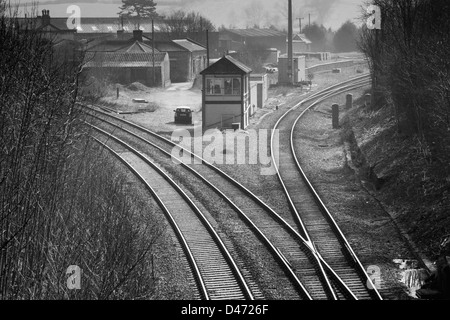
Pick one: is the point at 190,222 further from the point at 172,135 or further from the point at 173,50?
the point at 173,50

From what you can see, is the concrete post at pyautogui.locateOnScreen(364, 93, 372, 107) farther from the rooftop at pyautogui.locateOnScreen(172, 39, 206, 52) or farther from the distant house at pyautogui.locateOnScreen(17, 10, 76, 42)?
the rooftop at pyautogui.locateOnScreen(172, 39, 206, 52)

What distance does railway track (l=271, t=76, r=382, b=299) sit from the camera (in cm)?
1286

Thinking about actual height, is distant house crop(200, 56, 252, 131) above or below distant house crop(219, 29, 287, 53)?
below

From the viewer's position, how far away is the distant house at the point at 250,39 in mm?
91562

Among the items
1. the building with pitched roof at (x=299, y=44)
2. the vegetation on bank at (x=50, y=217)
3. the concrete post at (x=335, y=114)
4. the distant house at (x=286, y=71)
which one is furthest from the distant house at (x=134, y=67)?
the building with pitched roof at (x=299, y=44)

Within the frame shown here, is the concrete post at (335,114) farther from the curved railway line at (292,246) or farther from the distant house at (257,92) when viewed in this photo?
the curved railway line at (292,246)

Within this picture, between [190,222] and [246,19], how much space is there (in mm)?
178967

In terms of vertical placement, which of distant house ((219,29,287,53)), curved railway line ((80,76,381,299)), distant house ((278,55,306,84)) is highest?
distant house ((219,29,287,53))

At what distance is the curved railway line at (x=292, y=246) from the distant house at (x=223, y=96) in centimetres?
792

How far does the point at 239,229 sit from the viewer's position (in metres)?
16.3

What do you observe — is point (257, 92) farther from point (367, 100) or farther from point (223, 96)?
point (223, 96)

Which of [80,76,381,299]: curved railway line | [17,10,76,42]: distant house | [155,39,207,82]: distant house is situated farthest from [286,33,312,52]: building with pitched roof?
[80,76,381,299]: curved railway line

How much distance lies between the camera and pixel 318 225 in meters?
16.4

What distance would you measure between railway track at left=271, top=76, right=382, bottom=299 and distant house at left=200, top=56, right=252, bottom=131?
3.36 meters
